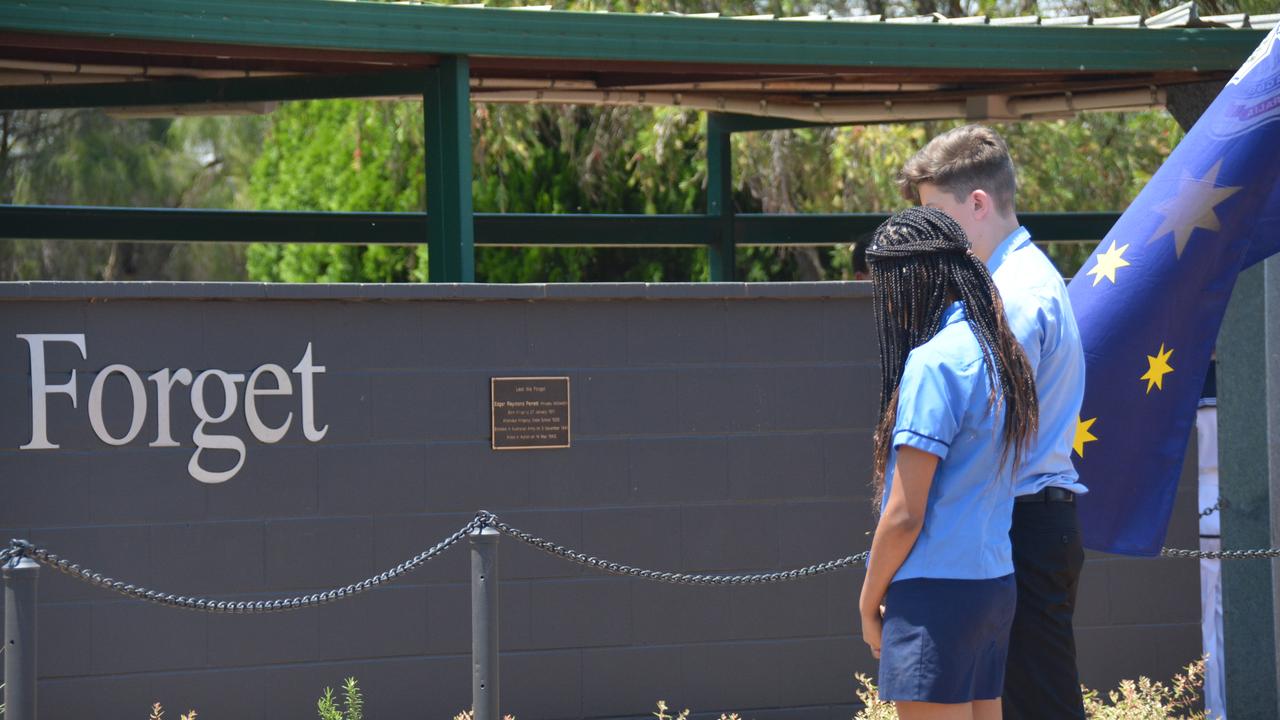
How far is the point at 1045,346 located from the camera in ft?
12.8

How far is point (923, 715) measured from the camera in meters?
3.45

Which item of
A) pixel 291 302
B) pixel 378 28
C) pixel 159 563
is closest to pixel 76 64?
pixel 378 28

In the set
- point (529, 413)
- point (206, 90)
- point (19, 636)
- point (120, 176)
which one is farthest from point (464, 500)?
point (120, 176)

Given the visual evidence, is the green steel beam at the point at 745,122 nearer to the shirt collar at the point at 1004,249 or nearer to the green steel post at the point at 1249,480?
the green steel post at the point at 1249,480

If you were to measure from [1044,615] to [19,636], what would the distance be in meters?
2.85

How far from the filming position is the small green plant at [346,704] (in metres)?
6.10

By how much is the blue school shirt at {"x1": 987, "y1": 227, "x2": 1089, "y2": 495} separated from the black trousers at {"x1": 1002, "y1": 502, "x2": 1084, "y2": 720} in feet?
0.31

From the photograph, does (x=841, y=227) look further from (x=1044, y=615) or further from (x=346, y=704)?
(x=1044, y=615)

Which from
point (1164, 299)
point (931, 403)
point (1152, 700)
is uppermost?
point (1164, 299)

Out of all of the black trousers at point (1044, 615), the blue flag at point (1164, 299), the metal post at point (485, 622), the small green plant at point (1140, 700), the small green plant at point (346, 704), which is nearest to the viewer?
the black trousers at point (1044, 615)

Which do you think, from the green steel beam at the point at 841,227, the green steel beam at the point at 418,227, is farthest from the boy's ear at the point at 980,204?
the green steel beam at the point at 841,227

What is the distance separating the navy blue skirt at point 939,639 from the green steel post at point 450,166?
394cm

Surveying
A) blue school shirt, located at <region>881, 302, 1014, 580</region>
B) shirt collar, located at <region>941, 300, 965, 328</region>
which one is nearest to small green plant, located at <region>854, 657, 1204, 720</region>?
blue school shirt, located at <region>881, 302, 1014, 580</region>

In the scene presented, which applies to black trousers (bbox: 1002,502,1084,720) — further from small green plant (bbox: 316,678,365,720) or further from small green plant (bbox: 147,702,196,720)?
small green plant (bbox: 147,702,196,720)
